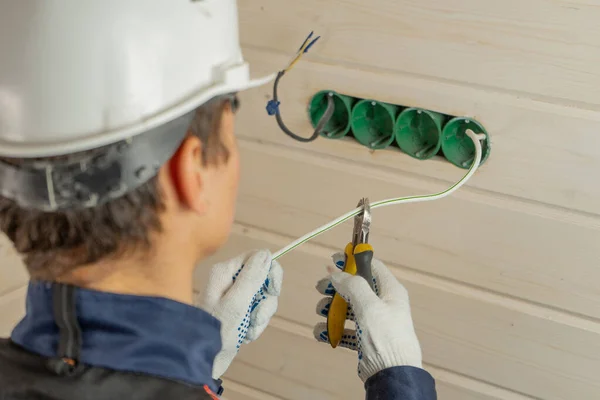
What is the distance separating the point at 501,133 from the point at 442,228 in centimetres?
18

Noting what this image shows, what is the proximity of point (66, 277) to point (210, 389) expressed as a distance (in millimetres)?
167

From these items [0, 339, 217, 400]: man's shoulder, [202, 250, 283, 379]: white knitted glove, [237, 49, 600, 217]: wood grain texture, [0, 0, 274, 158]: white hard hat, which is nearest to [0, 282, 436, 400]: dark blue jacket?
[0, 339, 217, 400]: man's shoulder

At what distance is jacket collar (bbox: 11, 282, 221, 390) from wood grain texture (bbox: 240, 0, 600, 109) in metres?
0.48

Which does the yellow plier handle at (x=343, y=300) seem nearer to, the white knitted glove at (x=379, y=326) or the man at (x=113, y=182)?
the white knitted glove at (x=379, y=326)

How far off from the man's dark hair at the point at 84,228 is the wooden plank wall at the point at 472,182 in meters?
0.39

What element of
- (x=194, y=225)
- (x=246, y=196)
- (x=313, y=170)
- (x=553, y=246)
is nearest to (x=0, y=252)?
(x=246, y=196)

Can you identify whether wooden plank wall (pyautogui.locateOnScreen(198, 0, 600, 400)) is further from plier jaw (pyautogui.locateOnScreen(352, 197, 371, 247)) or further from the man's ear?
the man's ear

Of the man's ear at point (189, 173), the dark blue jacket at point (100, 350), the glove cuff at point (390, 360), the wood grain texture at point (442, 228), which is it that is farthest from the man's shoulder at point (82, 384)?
the wood grain texture at point (442, 228)

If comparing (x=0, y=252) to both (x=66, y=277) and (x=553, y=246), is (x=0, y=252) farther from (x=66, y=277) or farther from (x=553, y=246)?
(x=553, y=246)

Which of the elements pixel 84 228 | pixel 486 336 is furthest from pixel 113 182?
pixel 486 336

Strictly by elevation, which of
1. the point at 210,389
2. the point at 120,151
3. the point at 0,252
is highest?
the point at 120,151

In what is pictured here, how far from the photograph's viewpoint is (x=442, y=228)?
94cm

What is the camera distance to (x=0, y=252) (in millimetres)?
1143

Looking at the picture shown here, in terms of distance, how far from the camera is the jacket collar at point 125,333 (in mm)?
523
